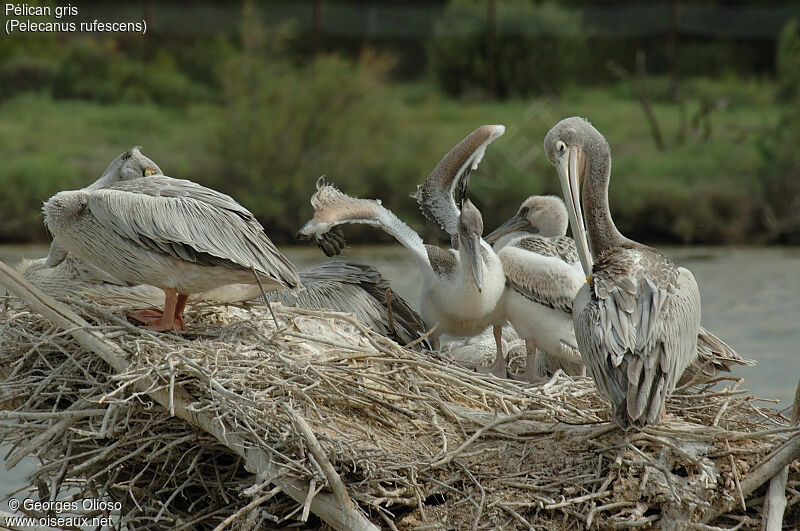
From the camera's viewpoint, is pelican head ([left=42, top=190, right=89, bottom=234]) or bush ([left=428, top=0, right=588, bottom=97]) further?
bush ([left=428, top=0, right=588, bottom=97])

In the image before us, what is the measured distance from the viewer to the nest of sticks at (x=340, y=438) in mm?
4094

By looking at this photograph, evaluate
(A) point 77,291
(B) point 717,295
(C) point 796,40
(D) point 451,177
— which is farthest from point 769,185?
(A) point 77,291

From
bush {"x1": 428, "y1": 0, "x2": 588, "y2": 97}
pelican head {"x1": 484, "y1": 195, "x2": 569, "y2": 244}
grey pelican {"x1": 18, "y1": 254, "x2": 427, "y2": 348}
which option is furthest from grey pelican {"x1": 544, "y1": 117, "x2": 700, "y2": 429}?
bush {"x1": 428, "y1": 0, "x2": 588, "y2": 97}

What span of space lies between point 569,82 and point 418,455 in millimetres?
19162

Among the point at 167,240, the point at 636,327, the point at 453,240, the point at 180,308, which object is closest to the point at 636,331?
the point at 636,327

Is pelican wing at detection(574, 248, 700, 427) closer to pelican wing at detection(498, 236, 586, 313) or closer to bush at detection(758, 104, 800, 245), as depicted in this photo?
pelican wing at detection(498, 236, 586, 313)

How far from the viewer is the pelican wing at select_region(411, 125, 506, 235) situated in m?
6.07

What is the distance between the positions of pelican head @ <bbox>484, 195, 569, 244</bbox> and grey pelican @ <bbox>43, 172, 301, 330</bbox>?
1.99 m

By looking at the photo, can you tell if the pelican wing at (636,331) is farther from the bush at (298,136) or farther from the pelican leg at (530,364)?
the bush at (298,136)

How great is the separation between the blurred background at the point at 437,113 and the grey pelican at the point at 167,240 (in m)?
5.83

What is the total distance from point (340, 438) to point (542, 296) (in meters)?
1.59

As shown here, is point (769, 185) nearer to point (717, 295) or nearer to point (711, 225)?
point (711, 225)

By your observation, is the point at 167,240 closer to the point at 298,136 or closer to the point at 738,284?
the point at 738,284

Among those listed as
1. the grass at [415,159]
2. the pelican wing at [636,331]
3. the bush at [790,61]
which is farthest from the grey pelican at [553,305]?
the bush at [790,61]
